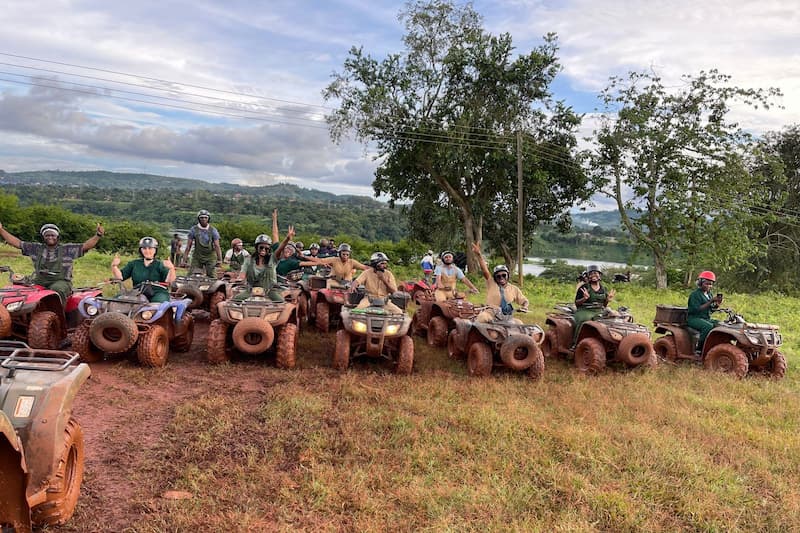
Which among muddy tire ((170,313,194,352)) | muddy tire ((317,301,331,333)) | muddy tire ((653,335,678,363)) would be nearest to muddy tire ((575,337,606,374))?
muddy tire ((653,335,678,363))

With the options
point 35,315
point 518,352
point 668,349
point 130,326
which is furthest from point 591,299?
point 35,315

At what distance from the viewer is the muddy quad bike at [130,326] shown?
7190 millimetres

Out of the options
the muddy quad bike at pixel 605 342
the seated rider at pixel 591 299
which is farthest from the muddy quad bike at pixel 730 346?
the seated rider at pixel 591 299

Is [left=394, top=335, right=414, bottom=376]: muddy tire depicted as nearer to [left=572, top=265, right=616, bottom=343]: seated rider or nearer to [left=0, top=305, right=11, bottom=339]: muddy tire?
[left=572, top=265, right=616, bottom=343]: seated rider

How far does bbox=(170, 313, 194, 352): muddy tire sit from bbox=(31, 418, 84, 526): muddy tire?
468 centimetres

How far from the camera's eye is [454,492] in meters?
4.51

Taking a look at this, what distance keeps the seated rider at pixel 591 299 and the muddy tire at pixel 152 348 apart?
612cm

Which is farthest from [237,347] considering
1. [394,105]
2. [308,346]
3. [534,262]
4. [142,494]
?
[534,262]

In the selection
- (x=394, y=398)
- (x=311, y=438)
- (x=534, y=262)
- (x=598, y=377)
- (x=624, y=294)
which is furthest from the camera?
(x=534, y=262)

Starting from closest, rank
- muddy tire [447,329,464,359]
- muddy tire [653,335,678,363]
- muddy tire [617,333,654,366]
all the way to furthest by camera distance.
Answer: muddy tire [617,333,654,366], muddy tire [447,329,464,359], muddy tire [653,335,678,363]

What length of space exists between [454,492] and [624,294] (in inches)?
782

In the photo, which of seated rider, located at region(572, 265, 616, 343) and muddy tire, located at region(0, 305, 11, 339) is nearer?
muddy tire, located at region(0, 305, 11, 339)

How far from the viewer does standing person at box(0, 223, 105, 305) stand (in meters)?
8.26

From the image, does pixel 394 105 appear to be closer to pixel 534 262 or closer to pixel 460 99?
pixel 460 99
